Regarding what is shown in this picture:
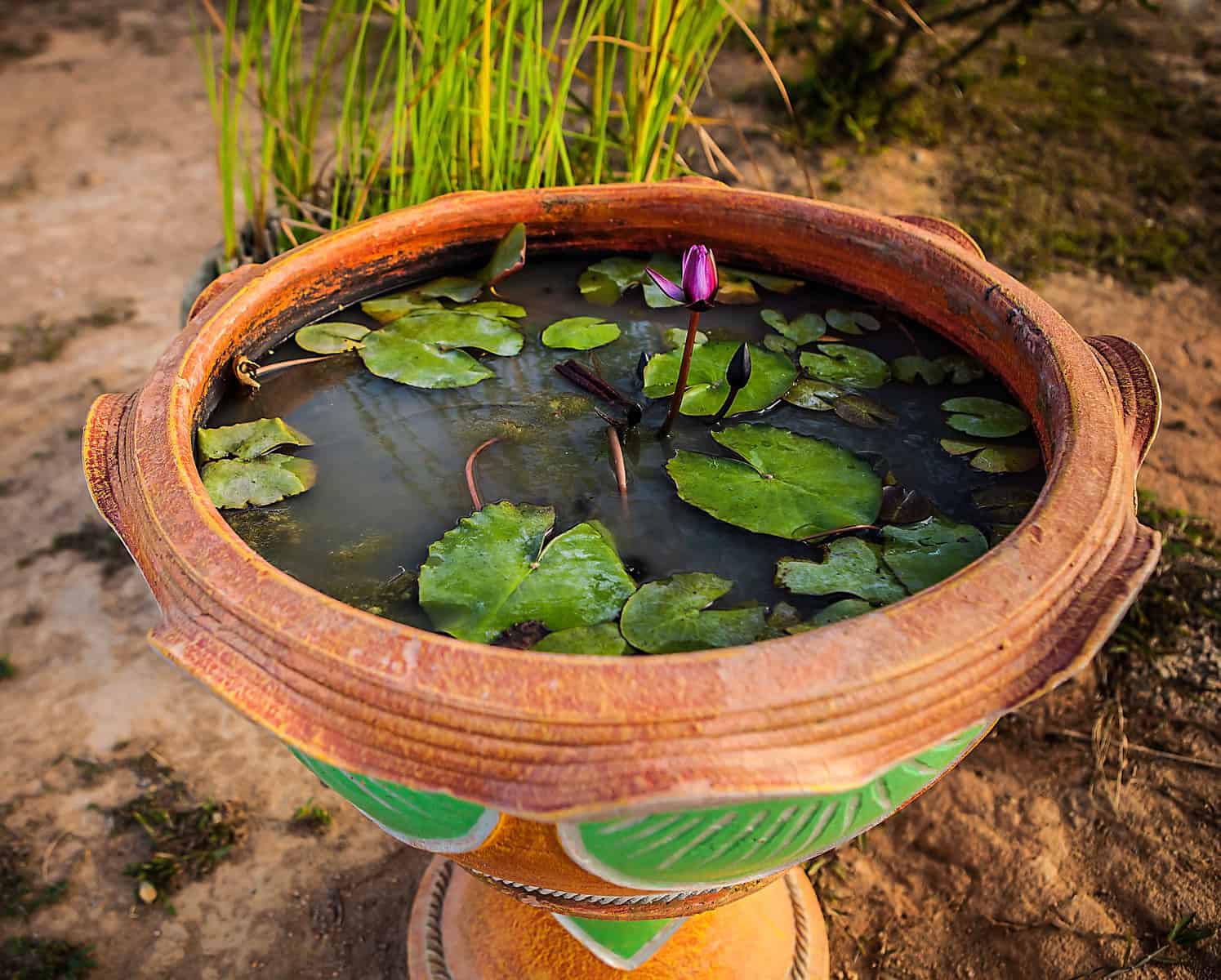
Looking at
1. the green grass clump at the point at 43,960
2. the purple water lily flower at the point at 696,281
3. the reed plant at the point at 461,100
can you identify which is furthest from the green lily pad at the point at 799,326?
the green grass clump at the point at 43,960

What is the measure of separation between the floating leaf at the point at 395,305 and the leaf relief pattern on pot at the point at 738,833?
2.55ft

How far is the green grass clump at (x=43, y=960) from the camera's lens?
4.12ft

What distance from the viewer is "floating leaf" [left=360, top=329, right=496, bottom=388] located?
3.70 feet

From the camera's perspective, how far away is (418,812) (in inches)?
28.6

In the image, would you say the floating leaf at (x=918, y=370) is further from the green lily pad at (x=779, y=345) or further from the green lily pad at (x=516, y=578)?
the green lily pad at (x=516, y=578)

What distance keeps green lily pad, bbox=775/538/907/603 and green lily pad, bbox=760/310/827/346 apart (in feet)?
1.30

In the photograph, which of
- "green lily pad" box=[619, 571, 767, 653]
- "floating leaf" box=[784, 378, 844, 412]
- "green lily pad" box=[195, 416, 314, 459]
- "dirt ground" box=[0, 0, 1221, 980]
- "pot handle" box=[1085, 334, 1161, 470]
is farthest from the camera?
"dirt ground" box=[0, 0, 1221, 980]

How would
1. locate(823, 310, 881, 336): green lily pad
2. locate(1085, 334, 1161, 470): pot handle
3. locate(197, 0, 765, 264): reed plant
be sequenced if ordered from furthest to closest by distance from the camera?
locate(197, 0, 765, 264): reed plant, locate(823, 310, 881, 336): green lily pad, locate(1085, 334, 1161, 470): pot handle

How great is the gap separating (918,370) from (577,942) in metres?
0.84

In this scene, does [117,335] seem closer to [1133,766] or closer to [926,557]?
[926,557]

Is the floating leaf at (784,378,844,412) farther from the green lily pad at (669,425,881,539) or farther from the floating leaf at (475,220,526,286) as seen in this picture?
the floating leaf at (475,220,526,286)

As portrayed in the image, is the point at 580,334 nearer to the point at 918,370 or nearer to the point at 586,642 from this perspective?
the point at 918,370

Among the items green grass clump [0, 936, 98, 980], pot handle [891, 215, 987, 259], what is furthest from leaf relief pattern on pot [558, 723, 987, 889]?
green grass clump [0, 936, 98, 980]

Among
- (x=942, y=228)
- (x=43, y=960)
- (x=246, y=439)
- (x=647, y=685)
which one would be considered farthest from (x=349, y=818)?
(x=942, y=228)
